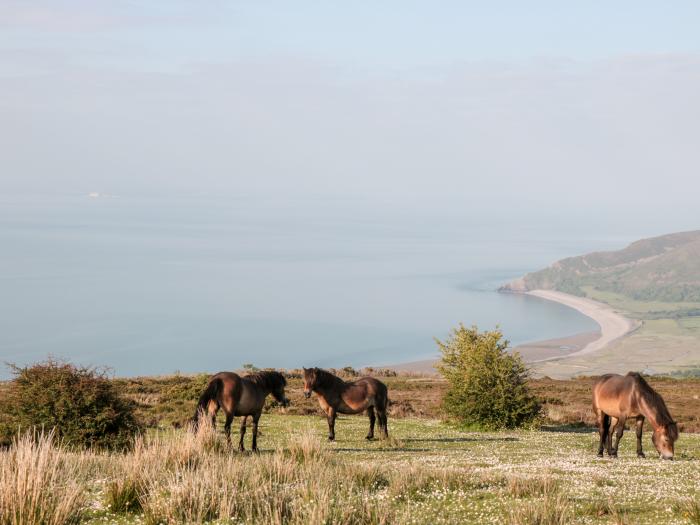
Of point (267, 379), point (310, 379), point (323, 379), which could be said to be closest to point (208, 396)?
point (267, 379)

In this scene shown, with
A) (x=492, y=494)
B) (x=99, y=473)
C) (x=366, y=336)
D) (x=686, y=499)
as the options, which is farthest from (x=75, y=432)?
(x=366, y=336)

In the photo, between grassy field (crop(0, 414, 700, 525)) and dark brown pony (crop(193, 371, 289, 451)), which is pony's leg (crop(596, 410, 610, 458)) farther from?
dark brown pony (crop(193, 371, 289, 451))

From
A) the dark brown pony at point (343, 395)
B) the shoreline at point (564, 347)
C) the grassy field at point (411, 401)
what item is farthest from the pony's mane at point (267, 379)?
the shoreline at point (564, 347)

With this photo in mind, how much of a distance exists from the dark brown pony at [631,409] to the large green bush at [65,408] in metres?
12.1

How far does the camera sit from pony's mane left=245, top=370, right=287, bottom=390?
778 inches

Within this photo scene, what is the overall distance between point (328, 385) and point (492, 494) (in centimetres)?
1043

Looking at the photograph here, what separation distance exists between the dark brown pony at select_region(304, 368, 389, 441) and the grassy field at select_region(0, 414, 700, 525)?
5336 mm

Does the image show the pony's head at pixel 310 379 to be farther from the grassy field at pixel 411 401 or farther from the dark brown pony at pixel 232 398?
the grassy field at pixel 411 401

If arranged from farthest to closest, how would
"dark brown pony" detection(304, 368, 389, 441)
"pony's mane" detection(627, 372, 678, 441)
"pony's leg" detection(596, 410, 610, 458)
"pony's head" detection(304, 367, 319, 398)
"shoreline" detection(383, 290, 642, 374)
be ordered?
"shoreline" detection(383, 290, 642, 374), "dark brown pony" detection(304, 368, 389, 441), "pony's head" detection(304, 367, 319, 398), "pony's leg" detection(596, 410, 610, 458), "pony's mane" detection(627, 372, 678, 441)

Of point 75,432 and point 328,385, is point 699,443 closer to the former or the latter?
point 328,385

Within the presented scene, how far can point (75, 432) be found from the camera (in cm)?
1861

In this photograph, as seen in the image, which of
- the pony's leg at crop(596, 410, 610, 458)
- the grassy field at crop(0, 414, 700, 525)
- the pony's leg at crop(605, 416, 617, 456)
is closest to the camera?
the grassy field at crop(0, 414, 700, 525)

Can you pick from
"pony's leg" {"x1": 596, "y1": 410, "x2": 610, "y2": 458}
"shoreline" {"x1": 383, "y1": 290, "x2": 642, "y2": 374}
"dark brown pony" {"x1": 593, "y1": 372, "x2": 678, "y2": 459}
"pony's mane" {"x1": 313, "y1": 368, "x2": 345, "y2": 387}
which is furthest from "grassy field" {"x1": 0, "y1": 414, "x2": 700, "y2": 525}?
"shoreline" {"x1": 383, "y1": 290, "x2": 642, "y2": 374}

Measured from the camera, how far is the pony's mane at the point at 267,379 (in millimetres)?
19766
